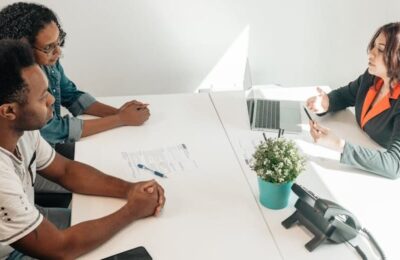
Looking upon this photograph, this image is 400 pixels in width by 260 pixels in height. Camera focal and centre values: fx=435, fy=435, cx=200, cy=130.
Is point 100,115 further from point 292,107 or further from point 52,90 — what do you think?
point 292,107

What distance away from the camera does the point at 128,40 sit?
A: 106 inches

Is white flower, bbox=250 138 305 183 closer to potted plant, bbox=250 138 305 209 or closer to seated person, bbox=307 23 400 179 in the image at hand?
potted plant, bbox=250 138 305 209

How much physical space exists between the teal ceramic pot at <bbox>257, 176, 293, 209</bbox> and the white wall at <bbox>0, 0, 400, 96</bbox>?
5.34ft

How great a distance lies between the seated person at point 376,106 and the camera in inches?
59.7

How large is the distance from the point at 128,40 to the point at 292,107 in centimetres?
119

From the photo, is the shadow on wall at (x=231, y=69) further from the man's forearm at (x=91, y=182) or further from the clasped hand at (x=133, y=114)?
the man's forearm at (x=91, y=182)

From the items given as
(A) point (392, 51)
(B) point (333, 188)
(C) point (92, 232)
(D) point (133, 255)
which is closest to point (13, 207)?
(C) point (92, 232)

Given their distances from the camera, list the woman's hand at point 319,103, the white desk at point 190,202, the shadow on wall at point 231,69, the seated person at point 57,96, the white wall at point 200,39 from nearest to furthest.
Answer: the white desk at point 190,202, the seated person at point 57,96, the woman's hand at point 319,103, the white wall at point 200,39, the shadow on wall at point 231,69

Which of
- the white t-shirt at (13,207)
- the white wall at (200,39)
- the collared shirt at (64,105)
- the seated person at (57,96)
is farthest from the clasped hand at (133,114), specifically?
the white wall at (200,39)

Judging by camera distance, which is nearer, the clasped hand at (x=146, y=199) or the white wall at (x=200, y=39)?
the clasped hand at (x=146, y=199)

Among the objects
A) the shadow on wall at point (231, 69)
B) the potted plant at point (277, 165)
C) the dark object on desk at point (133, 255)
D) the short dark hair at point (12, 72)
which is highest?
the short dark hair at point (12, 72)

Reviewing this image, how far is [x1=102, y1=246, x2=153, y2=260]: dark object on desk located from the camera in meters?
1.13

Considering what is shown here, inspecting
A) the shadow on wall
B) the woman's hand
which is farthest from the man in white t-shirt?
the shadow on wall

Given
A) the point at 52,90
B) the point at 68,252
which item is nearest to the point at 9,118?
the point at 68,252
